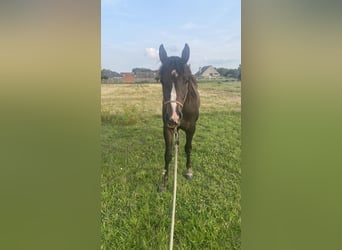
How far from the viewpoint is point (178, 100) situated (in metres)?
1.51

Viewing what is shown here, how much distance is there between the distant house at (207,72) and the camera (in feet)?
4.97

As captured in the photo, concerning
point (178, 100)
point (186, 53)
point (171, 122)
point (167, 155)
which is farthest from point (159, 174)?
point (186, 53)

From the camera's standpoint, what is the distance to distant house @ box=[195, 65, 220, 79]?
4.97 feet

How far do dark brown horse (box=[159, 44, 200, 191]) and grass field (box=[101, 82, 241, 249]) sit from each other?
0.09 ft

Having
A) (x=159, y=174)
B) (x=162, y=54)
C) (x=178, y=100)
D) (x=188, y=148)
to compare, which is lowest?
(x=159, y=174)

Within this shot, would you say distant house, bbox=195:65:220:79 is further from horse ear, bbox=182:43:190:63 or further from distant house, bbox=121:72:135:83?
distant house, bbox=121:72:135:83

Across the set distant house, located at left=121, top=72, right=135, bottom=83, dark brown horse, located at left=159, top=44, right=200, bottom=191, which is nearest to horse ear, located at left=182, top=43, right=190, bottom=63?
dark brown horse, located at left=159, top=44, right=200, bottom=191

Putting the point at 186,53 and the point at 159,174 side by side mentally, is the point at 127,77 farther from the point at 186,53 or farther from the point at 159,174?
the point at 159,174

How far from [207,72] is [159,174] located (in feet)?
1.80
